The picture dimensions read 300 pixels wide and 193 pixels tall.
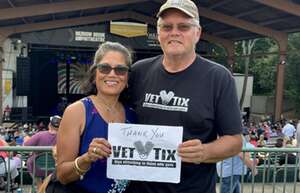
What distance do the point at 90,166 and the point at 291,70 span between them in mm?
34972

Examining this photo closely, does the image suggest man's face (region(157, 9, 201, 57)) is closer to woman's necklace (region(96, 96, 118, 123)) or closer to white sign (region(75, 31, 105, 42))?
woman's necklace (region(96, 96, 118, 123))

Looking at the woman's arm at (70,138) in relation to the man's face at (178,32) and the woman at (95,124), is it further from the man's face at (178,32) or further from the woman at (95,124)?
the man's face at (178,32)

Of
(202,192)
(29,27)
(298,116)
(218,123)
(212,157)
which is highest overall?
(29,27)

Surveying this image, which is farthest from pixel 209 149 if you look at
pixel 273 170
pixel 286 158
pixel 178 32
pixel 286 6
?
pixel 286 6

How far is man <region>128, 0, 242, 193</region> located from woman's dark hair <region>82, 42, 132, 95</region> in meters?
0.20

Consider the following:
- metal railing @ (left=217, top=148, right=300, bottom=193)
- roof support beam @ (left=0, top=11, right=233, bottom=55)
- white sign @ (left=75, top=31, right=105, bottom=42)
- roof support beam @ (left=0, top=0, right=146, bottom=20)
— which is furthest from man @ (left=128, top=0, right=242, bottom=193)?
white sign @ (left=75, top=31, right=105, bottom=42)

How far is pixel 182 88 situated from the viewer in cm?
208

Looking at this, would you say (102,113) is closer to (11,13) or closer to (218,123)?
(218,123)

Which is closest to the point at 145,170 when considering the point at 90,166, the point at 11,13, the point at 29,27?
the point at 90,166

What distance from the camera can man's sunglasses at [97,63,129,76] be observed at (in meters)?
2.15

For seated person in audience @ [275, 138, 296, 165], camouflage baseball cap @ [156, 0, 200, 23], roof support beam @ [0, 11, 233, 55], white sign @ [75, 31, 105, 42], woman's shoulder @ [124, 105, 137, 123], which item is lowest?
seated person in audience @ [275, 138, 296, 165]

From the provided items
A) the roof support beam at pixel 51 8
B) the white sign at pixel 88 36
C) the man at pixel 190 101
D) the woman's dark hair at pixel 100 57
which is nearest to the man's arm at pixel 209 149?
the man at pixel 190 101

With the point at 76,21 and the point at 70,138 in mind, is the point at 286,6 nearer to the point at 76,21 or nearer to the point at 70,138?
the point at 76,21

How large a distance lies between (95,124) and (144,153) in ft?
0.94
